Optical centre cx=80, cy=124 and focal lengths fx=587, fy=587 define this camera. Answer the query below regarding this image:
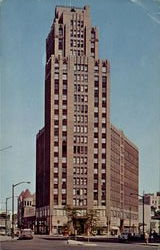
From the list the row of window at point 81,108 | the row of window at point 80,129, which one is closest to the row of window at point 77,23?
the row of window at point 81,108

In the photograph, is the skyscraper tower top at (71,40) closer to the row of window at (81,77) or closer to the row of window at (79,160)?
the row of window at (81,77)

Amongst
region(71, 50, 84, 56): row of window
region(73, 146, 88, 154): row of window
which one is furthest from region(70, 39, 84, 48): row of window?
region(73, 146, 88, 154): row of window

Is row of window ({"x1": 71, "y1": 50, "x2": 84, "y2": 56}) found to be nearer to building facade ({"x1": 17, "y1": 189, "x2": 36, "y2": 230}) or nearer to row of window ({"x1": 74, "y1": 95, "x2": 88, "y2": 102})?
row of window ({"x1": 74, "y1": 95, "x2": 88, "y2": 102})

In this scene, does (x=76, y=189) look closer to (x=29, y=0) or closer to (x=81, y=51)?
(x=81, y=51)

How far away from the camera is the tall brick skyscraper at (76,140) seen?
28484 millimetres

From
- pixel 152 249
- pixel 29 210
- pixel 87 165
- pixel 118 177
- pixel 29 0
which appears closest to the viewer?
pixel 29 0

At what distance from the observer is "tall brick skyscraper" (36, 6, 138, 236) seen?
28.5 meters

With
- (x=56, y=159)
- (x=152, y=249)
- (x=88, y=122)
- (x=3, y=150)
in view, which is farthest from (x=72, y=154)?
(x=3, y=150)

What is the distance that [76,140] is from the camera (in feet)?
108

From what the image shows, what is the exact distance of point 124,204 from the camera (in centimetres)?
4278

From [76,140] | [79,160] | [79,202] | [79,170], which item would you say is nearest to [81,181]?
[79,170]

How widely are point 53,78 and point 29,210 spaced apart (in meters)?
13.6

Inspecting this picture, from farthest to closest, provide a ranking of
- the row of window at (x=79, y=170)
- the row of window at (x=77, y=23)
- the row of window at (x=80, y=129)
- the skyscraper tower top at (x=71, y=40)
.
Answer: the row of window at (x=79, y=170) → the row of window at (x=80, y=129) → the skyscraper tower top at (x=71, y=40) → the row of window at (x=77, y=23)

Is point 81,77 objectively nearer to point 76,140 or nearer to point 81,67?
point 81,67
